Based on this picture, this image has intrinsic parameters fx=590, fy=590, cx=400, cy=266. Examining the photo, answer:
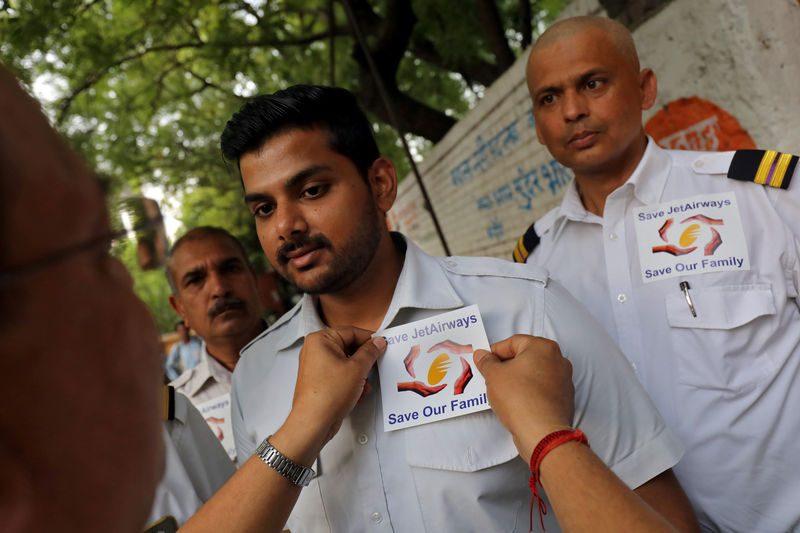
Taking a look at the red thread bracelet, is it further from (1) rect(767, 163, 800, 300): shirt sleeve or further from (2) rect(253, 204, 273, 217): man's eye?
(1) rect(767, 163, 800, 300): shirt sleeve

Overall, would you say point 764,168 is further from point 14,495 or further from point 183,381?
point 183,381

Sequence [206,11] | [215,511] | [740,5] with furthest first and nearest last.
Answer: [206,11], [740,5], [215,511]

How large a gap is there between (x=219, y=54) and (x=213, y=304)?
440 cm

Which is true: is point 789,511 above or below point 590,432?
below

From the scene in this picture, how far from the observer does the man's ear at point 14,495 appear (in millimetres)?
379

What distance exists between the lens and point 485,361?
4.15ft

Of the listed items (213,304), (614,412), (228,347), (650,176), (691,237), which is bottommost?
(614,412)

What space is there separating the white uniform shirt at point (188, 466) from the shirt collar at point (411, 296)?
0.46 meters

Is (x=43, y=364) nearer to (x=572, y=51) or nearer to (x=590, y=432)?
(x=590, y=432)

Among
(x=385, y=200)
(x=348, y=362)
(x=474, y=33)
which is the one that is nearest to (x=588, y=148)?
(x=385, y=200)

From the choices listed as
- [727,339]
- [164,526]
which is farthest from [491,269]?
[164,526]

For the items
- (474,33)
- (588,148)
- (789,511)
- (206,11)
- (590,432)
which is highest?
(206,11)

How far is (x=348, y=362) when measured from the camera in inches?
52.7

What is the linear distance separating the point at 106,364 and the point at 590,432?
3.82ft
